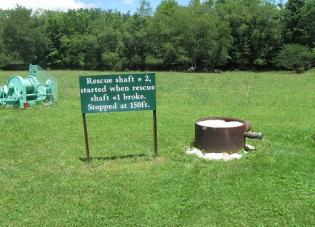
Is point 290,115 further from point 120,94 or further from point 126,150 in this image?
point 120,94

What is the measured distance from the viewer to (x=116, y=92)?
825 centimetres

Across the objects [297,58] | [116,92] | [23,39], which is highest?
[116,92]

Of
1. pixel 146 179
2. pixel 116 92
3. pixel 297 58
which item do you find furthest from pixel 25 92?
pixel 297 58

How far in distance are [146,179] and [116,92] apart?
66.4 inches

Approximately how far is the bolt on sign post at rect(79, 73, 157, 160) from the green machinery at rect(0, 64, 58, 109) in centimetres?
883

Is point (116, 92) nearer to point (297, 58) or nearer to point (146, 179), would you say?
point (146, 179)

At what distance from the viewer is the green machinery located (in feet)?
54.9

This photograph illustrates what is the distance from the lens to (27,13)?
263 ft

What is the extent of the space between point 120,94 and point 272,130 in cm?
471

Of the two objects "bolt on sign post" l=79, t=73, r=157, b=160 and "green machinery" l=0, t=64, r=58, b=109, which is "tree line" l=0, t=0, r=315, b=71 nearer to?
"green machinery" l=0, t=64, r=58, b=109

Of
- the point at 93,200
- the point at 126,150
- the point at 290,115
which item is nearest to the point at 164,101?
the point at 290,115

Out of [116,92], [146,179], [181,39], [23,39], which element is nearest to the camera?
[146,179]

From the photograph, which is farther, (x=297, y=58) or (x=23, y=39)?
(x=23, y=39)

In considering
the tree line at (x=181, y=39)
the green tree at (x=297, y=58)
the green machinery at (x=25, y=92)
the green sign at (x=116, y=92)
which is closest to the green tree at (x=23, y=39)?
the tree line at (x=181, y=39)
